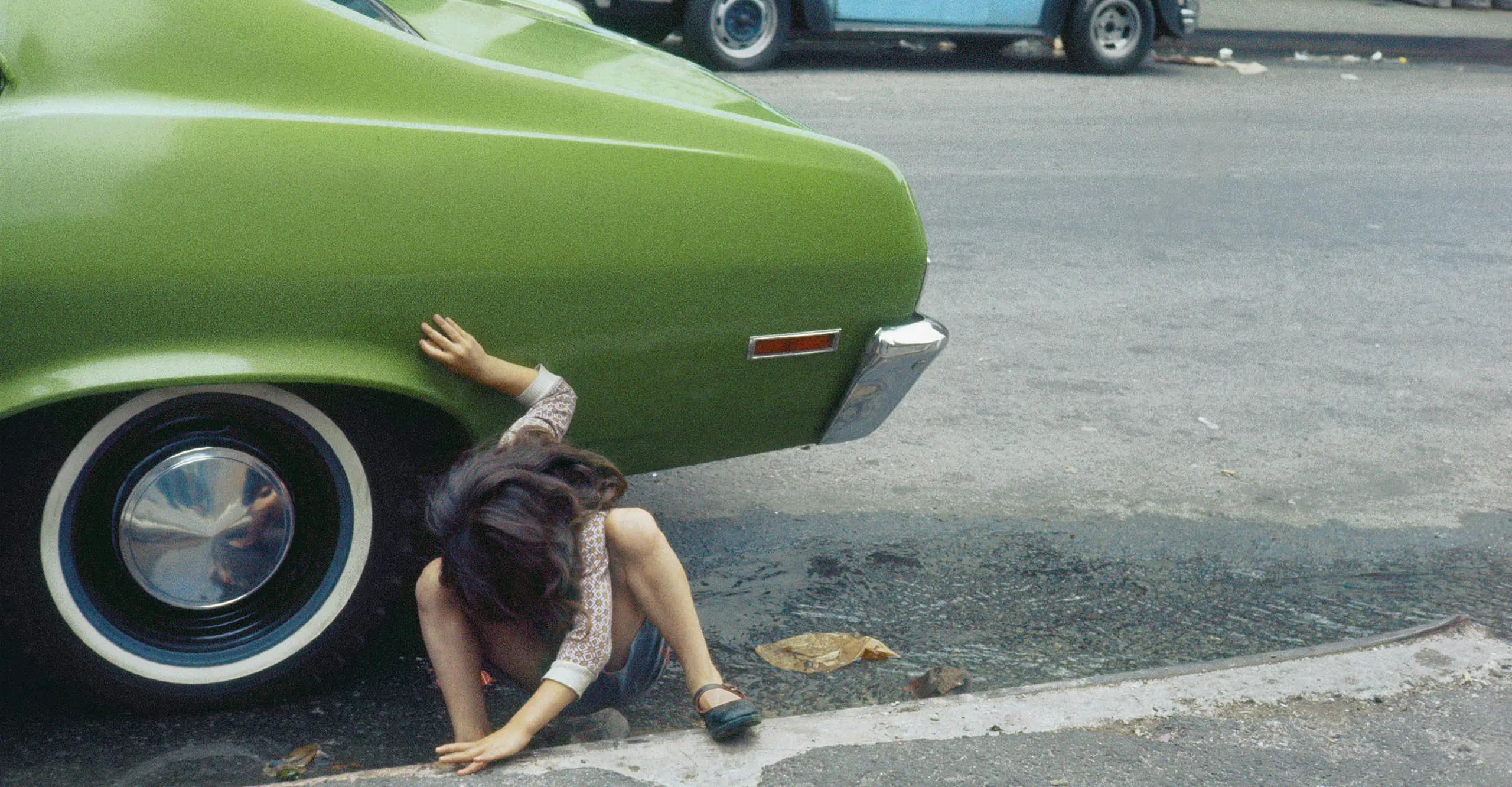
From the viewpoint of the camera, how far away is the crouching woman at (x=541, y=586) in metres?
2.51

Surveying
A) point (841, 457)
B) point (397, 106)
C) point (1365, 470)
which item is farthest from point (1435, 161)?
point (397, 106)

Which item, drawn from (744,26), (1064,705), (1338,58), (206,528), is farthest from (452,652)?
(1338,58)

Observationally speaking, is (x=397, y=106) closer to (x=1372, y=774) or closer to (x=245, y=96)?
(x=245, y=96)

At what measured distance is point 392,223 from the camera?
2521 millimetres

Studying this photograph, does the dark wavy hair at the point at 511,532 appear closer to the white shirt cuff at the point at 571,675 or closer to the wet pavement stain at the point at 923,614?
the white shirt cuff at the point at 571,675

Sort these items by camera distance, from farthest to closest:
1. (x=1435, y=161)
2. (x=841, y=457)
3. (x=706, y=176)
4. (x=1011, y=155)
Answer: (x=1435, y=161)
(x=1011, y=155)
(x=841, y=457)
(x=706, y=176)

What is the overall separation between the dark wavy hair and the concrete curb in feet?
39.6

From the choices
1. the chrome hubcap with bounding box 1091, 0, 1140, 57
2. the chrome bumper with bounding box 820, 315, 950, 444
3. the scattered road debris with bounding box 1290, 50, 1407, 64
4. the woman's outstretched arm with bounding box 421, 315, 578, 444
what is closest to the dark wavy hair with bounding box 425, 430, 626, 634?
the woman's outstretched arm with bounding box 421, 315, 578, 444

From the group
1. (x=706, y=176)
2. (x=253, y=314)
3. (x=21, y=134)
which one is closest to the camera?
(x=21, y=134)

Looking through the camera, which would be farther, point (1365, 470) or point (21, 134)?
point (1365, 470)

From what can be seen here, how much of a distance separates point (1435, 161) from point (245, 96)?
8353 millimetres

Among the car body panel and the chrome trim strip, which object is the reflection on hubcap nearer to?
the car body panel

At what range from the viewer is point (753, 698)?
117 inches

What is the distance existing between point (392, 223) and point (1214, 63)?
37.7 feet
